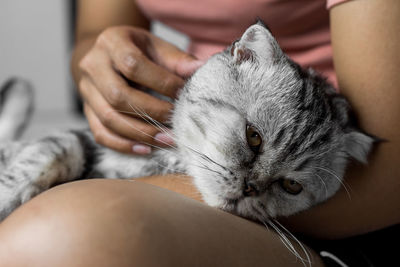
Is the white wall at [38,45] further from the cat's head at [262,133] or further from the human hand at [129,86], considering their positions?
the cat's head at [262,133]

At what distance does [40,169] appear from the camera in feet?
3.10

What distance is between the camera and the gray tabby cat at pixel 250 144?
0.87 m

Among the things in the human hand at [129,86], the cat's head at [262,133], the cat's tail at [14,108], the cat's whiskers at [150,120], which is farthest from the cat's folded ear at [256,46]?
the cat's tail at [14,108]

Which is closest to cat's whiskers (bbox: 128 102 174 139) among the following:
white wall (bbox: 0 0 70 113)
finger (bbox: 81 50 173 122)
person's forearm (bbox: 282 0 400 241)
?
finger (bbox: 81 50 173 122)

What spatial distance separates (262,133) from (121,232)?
0.38m

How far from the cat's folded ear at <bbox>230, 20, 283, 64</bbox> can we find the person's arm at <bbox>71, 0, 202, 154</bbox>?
0.39 feet

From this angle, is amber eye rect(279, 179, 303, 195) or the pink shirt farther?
the pink shirt

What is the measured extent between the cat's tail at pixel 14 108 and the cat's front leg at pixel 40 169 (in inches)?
20.3

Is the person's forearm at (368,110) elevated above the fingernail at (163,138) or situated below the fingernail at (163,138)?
above

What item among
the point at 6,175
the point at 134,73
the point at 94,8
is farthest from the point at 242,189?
the point at 94,8

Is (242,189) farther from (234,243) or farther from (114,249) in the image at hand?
(114,249)

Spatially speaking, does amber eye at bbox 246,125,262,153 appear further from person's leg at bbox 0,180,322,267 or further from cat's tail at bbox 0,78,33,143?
cat's tail at bbox 0,78,33,143

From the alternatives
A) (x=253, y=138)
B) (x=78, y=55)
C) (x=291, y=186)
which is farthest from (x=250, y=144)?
(x=78, y=55)

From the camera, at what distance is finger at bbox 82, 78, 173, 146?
992 mm
